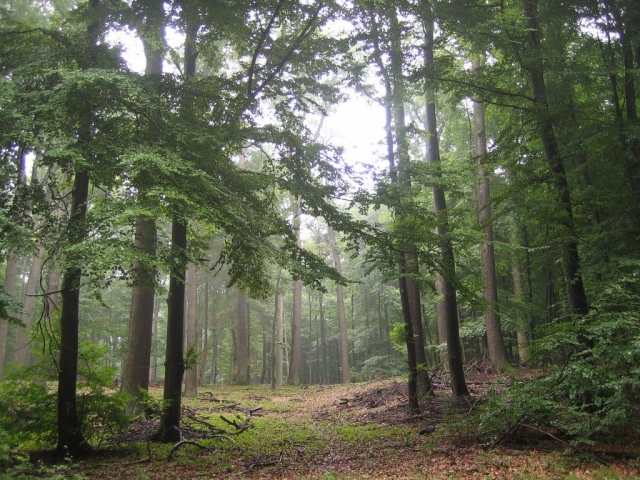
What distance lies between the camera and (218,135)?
771 cm

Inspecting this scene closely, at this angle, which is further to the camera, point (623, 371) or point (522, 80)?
point (522, 80)

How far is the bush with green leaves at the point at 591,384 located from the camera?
5.49 metres

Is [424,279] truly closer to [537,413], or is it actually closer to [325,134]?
[537,413]

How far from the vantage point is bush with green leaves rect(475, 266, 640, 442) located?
5488 millimetres

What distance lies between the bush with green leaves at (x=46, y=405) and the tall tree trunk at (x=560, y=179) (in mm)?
8345

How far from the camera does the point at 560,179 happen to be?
7914 mm

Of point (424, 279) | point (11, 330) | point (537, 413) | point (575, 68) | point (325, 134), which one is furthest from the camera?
point (325, 134)

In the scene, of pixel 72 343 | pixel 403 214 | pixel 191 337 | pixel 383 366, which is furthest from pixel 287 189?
pixel 383 366

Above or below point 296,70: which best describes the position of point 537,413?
below

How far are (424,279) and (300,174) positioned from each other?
348cm

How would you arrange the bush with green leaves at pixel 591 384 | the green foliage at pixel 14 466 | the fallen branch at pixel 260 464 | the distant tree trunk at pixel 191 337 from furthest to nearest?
the distant tree trunk at pixel 191 337, the fallen branch at pixel 260 464, the bush with green leaves at pixel 591 384, the green foliage at pixel 14 466

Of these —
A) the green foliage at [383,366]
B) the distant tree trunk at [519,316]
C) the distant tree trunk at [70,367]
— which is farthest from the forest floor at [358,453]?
the green foliage at [383,366]

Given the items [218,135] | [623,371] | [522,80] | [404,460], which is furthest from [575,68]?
[404,460]

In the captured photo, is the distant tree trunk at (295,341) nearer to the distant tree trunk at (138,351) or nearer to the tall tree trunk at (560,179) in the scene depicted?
the distant tree trunk at (138,351)
